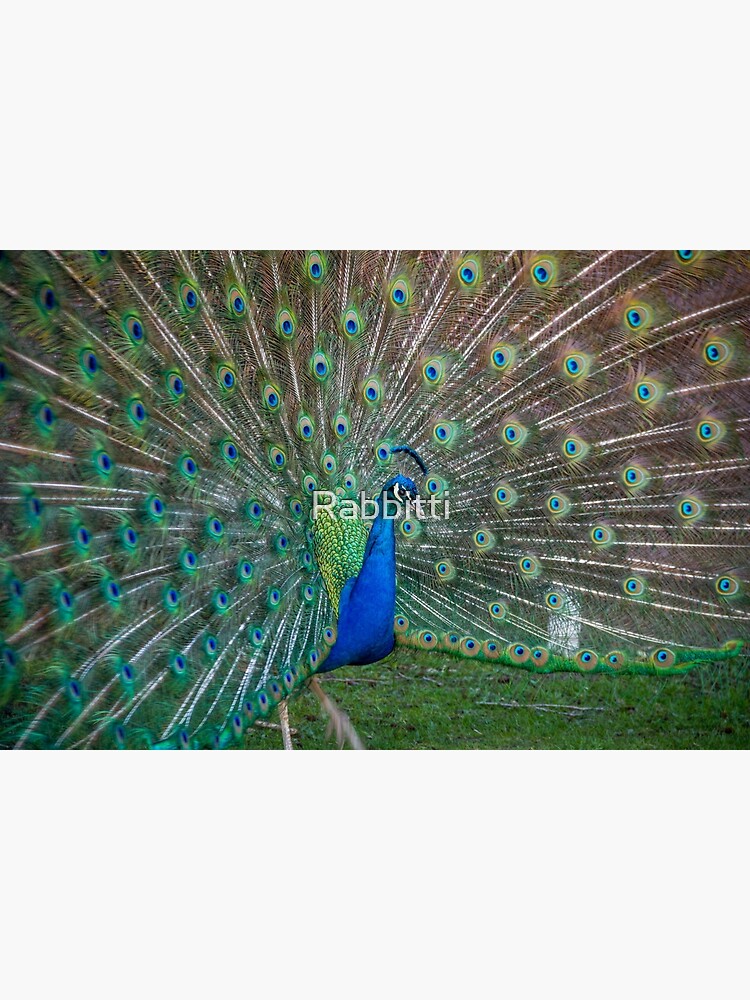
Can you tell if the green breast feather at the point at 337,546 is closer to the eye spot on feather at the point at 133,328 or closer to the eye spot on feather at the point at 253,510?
the eye spot on feather at the point at 253,510

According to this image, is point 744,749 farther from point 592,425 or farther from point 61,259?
point 61,259

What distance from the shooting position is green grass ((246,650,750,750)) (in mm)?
3832

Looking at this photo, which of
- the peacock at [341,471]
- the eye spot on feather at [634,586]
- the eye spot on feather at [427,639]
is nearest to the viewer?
the peacock at [341,471]

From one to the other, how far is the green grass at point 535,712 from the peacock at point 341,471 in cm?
8

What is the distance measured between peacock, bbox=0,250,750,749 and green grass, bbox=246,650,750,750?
83 millimetres

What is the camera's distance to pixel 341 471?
3.81 meters

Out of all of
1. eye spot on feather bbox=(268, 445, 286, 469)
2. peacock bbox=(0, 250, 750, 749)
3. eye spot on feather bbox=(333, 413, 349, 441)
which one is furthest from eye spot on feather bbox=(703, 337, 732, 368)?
eye spot on feather bbox=(268, 445, 286, 469)

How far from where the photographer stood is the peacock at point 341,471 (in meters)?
3.59

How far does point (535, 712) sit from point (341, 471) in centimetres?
135

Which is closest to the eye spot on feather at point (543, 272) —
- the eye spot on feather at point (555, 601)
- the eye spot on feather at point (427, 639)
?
the eye spot on feather at point (555, 601)

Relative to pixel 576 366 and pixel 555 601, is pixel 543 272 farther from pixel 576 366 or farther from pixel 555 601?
pixel 555 601

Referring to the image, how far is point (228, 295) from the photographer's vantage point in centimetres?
365

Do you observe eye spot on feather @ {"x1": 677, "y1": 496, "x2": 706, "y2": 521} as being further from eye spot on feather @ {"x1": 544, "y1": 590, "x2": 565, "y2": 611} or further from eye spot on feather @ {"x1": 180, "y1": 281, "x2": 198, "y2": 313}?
eye spot on feather @ {"x1": 180, "y1": 281, "x2": 198, "y2": 313}

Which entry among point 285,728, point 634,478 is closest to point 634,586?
point 634,478
